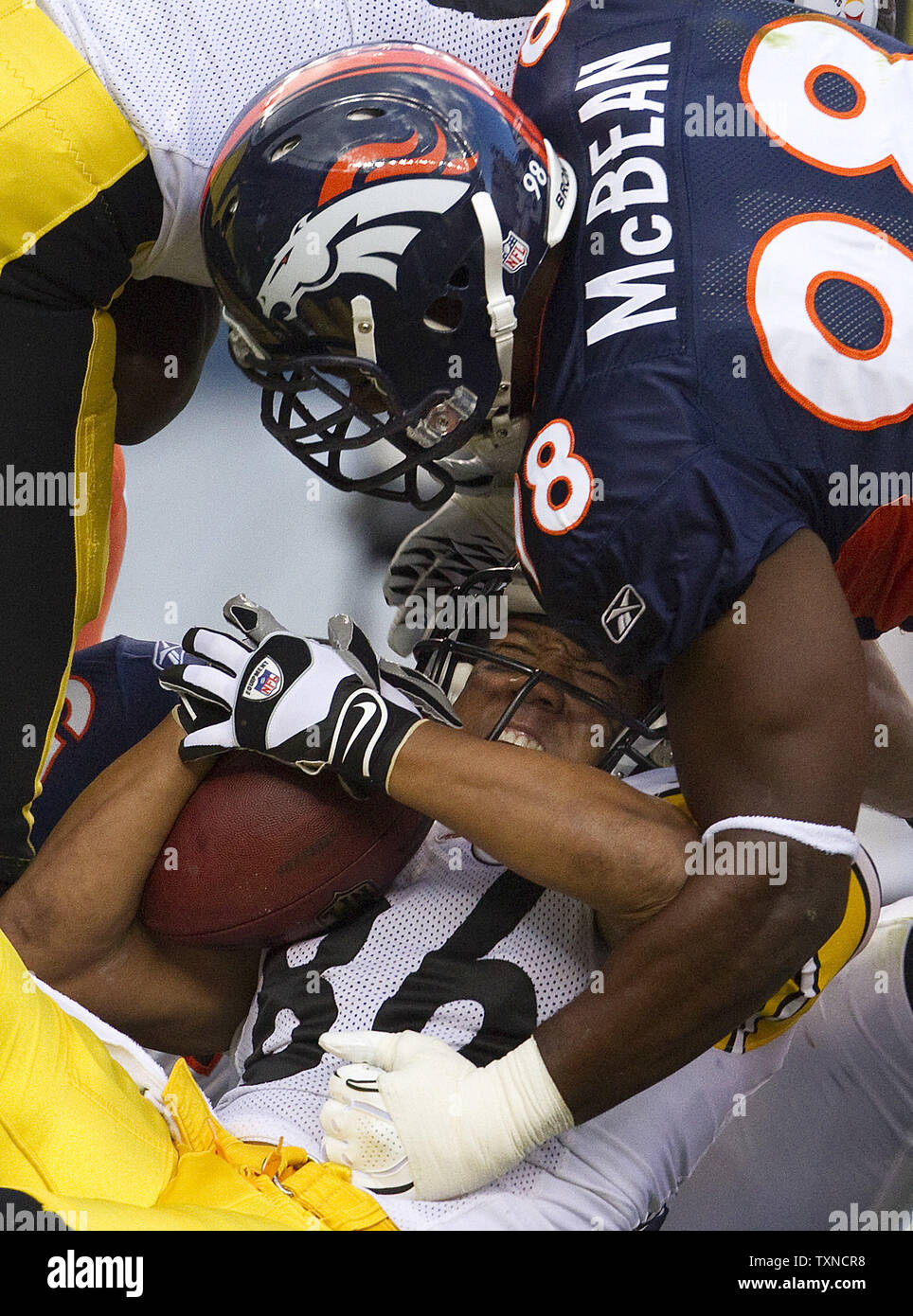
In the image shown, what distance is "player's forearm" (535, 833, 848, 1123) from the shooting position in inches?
57.7

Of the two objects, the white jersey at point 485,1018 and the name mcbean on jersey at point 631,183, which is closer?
the name mcbean on jersey at point 631,183

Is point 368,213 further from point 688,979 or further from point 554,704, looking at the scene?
point 688,979

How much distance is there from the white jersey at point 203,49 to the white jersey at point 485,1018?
933 mm

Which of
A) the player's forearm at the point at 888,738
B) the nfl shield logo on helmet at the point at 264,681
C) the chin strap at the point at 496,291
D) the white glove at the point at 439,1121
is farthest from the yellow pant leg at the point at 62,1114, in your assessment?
the player's forearm at the point at 888,738

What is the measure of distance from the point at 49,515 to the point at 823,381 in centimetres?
96

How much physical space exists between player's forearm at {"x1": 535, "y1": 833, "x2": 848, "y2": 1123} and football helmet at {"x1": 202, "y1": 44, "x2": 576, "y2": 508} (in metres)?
0.66

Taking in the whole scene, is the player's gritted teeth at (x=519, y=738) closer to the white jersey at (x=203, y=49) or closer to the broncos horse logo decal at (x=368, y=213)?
the broncos horse logo decal at (x=368, y=213)

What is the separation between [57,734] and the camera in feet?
6.59

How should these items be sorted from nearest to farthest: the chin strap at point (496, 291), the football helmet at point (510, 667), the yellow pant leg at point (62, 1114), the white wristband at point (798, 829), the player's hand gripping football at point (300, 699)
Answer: the yellow pant leg at point (62, 1114) → the white wristband at point (798, 829) → the chin strap at point (496, 291) → the player's hand gripping football at point (300, 699) → the football helmet at point (510, 667)

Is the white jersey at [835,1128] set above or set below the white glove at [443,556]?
below

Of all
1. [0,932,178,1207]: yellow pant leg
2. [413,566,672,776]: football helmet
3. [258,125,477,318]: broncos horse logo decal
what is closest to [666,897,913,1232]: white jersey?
[413,566,672,776]: football helmet

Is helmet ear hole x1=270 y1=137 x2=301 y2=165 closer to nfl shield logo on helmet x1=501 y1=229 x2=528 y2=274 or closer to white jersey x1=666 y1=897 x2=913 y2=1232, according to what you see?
nfl shield logo on helmet x1=501 y1=229 x2=528 y2=274

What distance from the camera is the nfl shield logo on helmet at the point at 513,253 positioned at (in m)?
1.54

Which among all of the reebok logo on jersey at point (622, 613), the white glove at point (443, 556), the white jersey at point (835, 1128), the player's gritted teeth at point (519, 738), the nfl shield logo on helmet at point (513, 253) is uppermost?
the nfl shield logo on helmet at point (513, 253)
